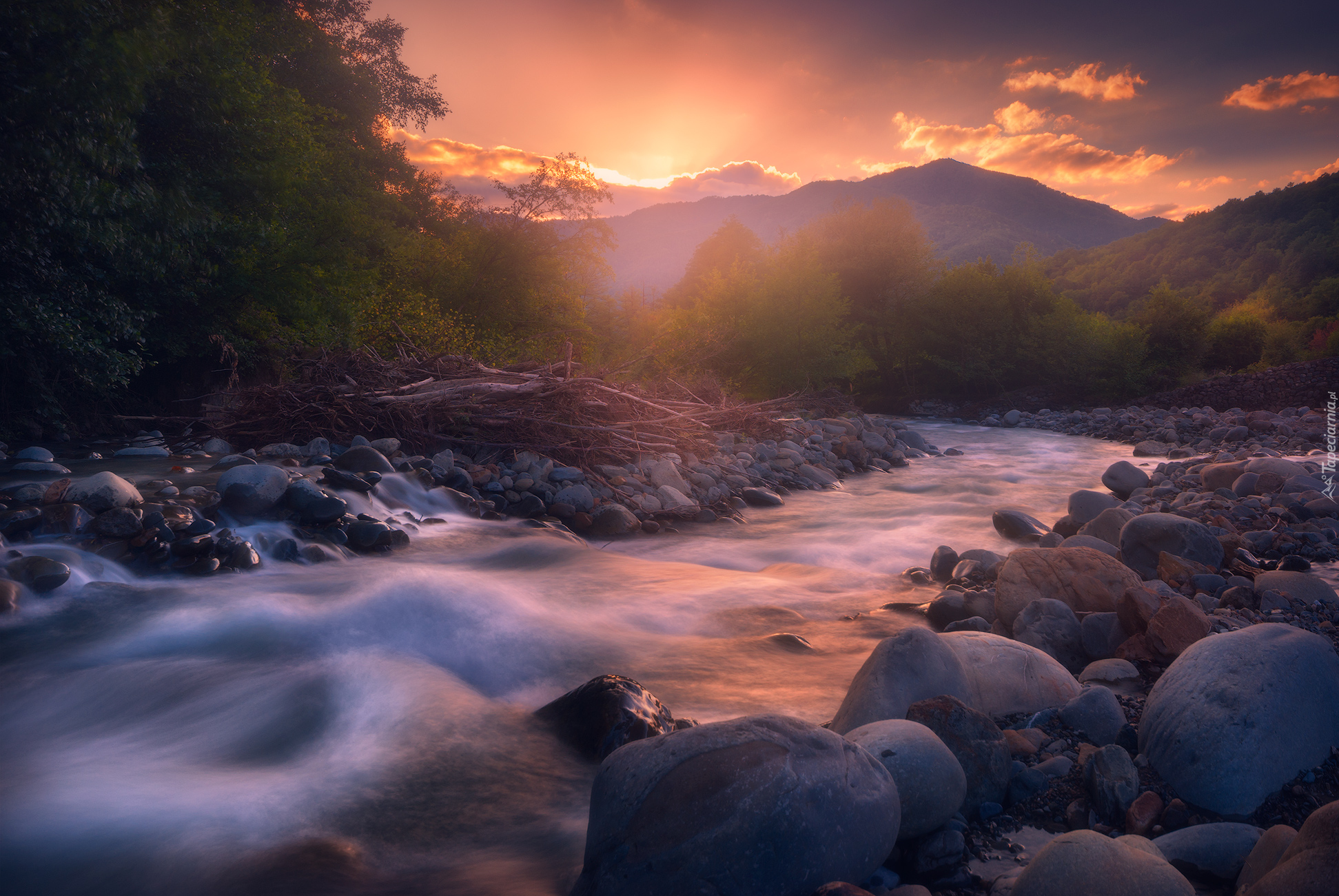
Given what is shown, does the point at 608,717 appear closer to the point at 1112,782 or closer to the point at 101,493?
the point at 1112,782

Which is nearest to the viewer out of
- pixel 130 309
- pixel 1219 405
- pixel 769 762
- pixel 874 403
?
pixel 769 762

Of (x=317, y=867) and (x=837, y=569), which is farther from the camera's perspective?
(x=837, y=569)

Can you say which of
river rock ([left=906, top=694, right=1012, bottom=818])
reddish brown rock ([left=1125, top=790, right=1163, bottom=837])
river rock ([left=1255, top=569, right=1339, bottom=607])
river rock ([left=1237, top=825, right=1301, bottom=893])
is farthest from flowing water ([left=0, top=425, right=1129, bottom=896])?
river rock ([left=1255, top=569, right=1339, bottom=607])

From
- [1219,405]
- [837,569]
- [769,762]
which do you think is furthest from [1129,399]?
[769,762]

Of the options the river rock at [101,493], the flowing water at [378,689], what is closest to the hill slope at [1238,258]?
the flowing water at [378,689]

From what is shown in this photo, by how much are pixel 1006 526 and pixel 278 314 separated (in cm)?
1417

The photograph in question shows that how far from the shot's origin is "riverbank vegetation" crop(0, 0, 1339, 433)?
8297 millimetres

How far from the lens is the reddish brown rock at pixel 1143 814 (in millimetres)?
2260

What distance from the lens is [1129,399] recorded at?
97.2 feet

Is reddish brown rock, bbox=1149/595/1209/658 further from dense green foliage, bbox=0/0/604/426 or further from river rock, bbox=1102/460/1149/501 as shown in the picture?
dense green foliage, bbox=0/0/604/426

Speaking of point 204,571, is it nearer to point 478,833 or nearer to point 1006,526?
point 478,833

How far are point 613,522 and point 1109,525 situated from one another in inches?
210

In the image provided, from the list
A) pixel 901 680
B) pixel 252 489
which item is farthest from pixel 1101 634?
pixel 252 489

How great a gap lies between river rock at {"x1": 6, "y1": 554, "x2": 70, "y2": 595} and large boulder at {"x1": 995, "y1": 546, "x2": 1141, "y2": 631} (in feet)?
21.2
